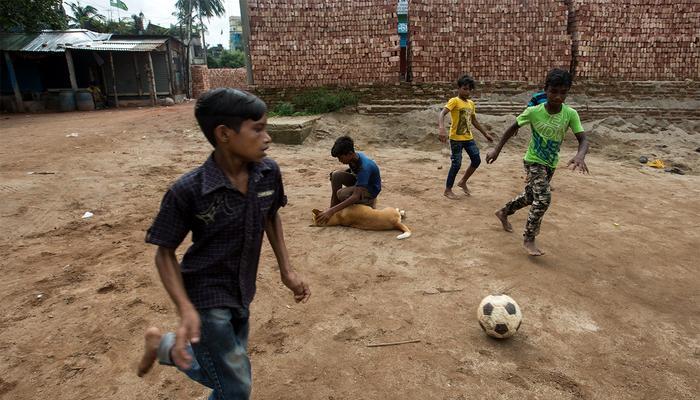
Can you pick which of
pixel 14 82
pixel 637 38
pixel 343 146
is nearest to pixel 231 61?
pixel 14 82

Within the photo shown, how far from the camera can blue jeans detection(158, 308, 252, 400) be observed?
1.52 meters

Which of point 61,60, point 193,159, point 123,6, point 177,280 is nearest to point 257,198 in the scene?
point 177,280

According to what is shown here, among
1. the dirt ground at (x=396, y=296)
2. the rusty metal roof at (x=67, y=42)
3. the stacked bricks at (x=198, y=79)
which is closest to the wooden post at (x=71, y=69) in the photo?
the rusty metal roof at (x=67, y=42)

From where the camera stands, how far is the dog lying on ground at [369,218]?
4531 millimetres

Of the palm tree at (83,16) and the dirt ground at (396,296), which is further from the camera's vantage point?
the palm tree at (83,16)

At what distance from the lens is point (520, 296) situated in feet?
10.5

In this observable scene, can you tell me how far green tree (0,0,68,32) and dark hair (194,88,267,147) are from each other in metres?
19.7

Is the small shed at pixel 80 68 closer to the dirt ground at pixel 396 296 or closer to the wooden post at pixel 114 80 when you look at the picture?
the wooden post at pixel 114 80

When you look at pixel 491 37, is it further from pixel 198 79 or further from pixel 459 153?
pixel 198 79

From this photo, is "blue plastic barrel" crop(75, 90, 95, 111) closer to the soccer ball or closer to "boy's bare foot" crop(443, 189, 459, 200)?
"boy's bare foot" crop(443, 189, 459, 200)

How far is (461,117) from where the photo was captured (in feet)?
18.7

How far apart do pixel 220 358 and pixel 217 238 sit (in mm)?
427

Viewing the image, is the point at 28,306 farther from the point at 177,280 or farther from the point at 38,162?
the point at 38,162

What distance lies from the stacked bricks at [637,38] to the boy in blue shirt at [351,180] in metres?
8.11
